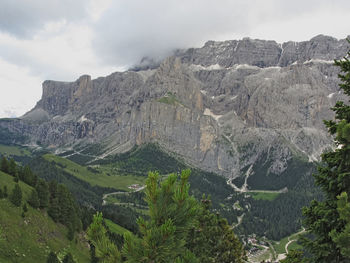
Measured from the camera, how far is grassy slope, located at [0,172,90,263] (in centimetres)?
3322

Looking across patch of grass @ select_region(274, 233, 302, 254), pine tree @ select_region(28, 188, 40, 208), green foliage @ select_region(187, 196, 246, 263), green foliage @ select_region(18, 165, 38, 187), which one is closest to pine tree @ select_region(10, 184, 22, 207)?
pine tree @ select_region(28, 188, 40, 208)

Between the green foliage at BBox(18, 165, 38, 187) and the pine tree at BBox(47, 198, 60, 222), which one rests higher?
the green foliage at BBox(18, 165, 38, 187)

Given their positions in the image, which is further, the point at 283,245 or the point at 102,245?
the point at 283,245

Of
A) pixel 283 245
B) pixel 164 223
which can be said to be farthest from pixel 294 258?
pixel 283 245

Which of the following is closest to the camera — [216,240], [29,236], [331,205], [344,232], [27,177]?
[344,232]

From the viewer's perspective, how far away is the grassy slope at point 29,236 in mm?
33219

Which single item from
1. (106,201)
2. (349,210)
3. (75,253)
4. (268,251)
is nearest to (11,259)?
(75,253)

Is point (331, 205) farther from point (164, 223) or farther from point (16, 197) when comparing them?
point (16, 197)

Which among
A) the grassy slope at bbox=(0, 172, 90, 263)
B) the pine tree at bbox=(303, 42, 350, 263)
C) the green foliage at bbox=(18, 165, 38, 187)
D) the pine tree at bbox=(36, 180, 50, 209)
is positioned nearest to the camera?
the pine tree at bbox=(303, 42, 350, 263)

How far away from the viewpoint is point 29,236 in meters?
37.8

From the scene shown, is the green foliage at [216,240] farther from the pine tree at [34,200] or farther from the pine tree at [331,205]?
the pine tree at [34,200]

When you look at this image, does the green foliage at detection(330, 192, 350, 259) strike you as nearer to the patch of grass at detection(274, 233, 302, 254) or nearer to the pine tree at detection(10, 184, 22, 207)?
the pine tree at detection(10, 184, 22, 207)

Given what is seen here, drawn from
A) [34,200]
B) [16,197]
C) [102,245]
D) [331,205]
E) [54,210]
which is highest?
[331,205]

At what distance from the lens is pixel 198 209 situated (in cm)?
838
